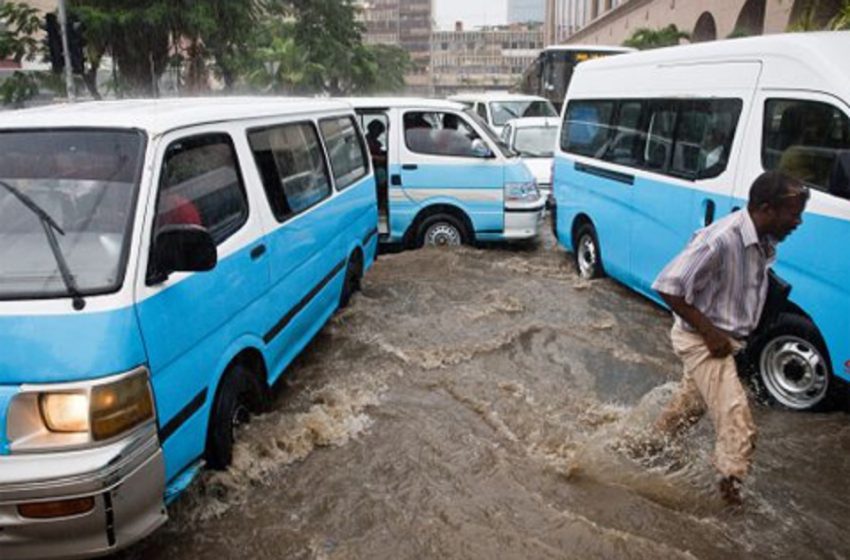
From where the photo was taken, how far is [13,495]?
101 inches

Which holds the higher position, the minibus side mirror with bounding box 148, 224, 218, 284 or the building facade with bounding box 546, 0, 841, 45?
the building facade with bounding box 546, 0, 841, 45

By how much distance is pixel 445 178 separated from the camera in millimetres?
9086

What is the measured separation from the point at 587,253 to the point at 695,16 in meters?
29.0

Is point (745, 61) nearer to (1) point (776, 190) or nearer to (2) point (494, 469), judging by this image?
(1) point (776, 190)

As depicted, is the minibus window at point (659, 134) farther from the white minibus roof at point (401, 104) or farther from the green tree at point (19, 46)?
the green tree at point (19, 46)

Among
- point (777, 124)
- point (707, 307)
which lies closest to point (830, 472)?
point (707, 307)

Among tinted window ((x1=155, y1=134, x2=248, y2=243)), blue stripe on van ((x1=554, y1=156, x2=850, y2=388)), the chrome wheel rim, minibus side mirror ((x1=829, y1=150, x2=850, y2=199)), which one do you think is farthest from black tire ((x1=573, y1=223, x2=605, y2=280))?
tinted window ((x1=155, y1=134, x2=248, y2=243))

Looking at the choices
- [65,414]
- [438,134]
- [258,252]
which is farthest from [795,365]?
[438,134]

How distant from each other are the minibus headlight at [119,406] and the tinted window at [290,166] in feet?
5.91

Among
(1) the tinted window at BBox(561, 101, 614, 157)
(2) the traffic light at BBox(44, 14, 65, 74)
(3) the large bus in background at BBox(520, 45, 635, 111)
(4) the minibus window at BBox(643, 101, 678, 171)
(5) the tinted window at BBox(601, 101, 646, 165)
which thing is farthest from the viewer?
(3) the large bus in background at BBox(520, 45, 635, 111)

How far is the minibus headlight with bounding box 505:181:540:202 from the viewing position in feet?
30.1

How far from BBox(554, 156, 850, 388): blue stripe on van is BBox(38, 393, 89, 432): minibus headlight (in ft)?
13.3

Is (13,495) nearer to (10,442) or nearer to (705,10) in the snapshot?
(10,442)

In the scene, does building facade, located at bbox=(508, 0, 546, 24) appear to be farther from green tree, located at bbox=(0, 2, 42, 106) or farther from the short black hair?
the short black hair
